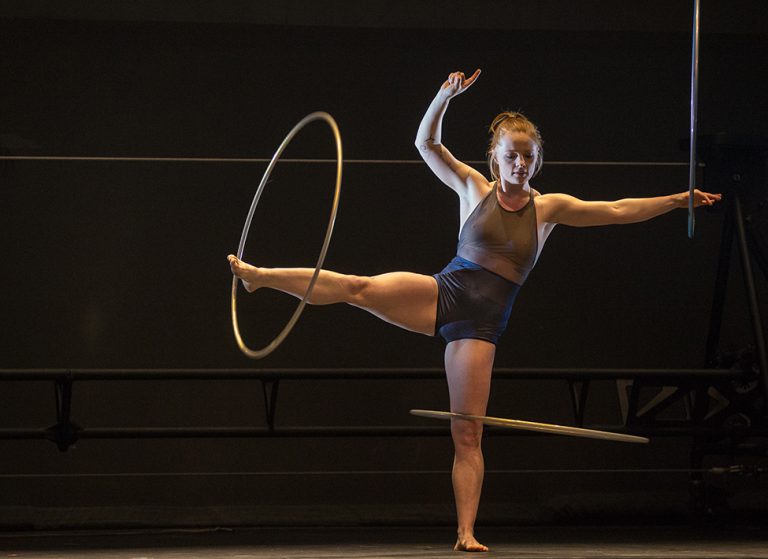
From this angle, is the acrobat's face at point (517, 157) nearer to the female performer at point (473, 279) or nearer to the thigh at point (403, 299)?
the female performer at point (473, 279)

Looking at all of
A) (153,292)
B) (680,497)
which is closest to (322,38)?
(153,292)

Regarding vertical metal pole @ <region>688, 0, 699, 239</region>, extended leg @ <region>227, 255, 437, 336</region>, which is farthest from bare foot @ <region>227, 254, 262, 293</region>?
vertical metal pole @ <region>688, 0, 699, 239</region>

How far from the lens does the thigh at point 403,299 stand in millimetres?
3396

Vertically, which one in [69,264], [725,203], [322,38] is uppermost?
[322,38]

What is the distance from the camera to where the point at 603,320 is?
499cm

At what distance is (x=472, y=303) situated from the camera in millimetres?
3414

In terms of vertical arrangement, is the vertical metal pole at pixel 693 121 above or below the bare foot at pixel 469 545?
above

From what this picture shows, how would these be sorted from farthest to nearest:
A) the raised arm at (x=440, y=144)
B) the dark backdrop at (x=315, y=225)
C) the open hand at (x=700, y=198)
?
the dark backdrop at (x=315, y=225) < the open hand at (x=700, y=198) < the raised arm at (x=440, y=144)

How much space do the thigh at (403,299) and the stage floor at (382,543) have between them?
2.42 ft

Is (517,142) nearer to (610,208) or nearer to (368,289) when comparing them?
(610,208)

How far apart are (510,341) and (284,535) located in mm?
1382

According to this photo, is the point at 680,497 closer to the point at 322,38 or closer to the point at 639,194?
the point at 639,194

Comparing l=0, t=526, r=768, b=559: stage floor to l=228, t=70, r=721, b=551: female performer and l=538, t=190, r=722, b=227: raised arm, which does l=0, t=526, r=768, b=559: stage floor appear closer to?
l=228, t=70, r=721, b=551: female performer

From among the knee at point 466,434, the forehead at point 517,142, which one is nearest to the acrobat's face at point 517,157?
the forehead at point 517,142
